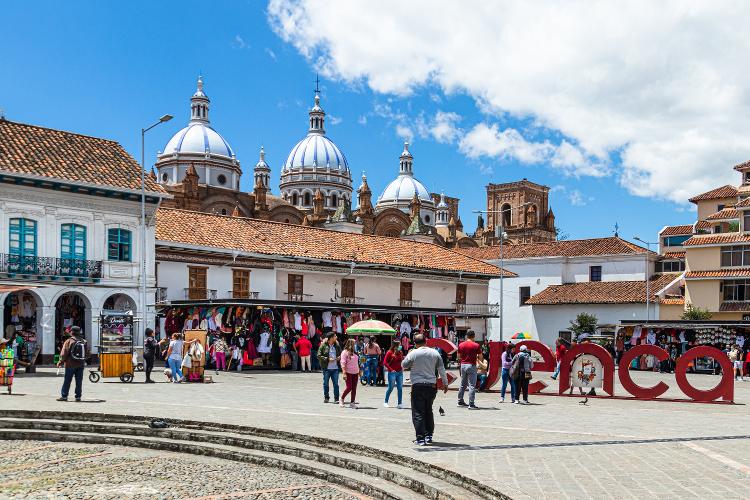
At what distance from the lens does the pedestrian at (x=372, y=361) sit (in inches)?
973

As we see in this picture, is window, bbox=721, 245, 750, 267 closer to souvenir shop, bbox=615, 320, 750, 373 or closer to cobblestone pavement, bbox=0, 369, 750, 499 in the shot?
souvenir shop, bbox=615, 320, 750, 373

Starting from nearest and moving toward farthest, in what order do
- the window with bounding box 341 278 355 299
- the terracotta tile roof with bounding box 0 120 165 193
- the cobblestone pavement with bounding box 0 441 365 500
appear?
the cobblestone pavement with bounding box 0 441 365 500
the terracotta tile roof with bounding box 0 120 165 193
the window with bounding box 341 278 355 299

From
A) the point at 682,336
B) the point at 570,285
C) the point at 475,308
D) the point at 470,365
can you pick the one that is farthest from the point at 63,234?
the point at 570,285

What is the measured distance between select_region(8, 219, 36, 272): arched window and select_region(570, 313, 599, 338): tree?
33.1 metres

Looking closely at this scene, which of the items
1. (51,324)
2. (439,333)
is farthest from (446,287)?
(51,324)

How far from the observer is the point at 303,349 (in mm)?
31141

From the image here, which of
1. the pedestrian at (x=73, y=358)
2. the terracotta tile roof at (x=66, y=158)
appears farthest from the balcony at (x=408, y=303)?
the pedestrian at (x=73, y=358)

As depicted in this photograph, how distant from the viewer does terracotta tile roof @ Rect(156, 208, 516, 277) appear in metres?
35.7

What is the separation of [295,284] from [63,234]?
11342mm

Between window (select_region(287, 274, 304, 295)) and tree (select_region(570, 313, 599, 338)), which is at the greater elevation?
window (select_region(287, 274, 304, 295))

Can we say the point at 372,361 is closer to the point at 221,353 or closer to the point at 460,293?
the point at 221,353

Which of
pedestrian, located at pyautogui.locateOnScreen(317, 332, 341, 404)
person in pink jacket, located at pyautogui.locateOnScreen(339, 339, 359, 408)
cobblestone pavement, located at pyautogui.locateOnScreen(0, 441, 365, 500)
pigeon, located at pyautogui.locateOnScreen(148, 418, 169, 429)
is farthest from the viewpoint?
pedestrian, located at pyautogui.locateOnScreen(317, 332, 341, 404)

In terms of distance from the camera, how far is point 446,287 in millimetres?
45281

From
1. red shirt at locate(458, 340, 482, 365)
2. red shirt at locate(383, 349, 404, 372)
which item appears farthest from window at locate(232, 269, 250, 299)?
red shirt at locate(458, 340, 482, 365)
